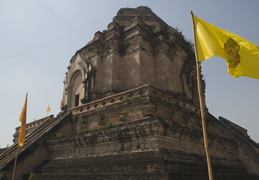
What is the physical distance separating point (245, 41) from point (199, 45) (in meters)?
1.14

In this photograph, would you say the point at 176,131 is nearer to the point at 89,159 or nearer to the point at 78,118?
the point at 89,159

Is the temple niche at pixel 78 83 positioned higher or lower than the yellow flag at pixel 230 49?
higher

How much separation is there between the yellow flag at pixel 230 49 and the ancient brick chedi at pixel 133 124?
359cm

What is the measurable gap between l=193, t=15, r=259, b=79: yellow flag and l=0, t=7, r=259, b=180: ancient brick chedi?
3.59 metres

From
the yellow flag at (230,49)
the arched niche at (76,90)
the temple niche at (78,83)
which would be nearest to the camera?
the yellow flag at (230,49)

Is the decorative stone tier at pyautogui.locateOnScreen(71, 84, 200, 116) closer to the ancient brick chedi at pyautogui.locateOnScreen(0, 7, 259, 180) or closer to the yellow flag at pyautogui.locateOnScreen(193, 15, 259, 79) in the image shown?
the ancient brick chedi at pyautogui.locateOnScreen(0, 7, 259, 180)

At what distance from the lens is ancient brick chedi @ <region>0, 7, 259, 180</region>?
842 centimetres

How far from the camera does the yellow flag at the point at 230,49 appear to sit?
216 inches

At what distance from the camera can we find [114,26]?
57.2ft

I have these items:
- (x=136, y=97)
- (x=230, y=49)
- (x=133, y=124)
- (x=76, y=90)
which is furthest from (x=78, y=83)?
(x=230, y=49)

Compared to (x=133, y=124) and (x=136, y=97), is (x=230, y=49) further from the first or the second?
(x=136, y=97)

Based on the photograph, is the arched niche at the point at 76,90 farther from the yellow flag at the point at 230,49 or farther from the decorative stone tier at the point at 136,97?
the yellow flag at the point at 230,49

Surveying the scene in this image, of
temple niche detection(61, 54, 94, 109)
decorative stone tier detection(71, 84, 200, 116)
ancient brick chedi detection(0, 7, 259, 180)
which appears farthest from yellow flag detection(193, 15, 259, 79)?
temple niche detection(61, 54, 94, 109)

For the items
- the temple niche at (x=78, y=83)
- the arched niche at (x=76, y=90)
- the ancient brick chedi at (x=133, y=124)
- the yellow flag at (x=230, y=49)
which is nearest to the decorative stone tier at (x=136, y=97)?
the ancient brick chedi at (x=133, y=124)
